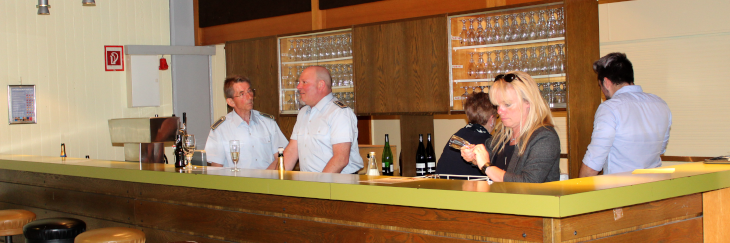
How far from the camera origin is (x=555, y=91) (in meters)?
3.80

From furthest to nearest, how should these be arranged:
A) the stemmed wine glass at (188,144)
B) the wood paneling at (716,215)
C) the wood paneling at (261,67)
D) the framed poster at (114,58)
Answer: the framed poster at (114,58)
the wood paneling at (261,67)
the stemmed wine glass at (188,144)
the wood paneling at (716,215)

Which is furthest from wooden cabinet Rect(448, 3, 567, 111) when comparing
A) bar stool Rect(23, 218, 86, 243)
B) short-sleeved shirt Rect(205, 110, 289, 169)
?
bar stool Rect(23, 218, 86, 243)

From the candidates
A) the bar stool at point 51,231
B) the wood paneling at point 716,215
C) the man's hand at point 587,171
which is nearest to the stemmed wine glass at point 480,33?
the man's hand at point 587,171

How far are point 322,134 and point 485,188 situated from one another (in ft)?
5.46

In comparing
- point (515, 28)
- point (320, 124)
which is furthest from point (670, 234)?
point (320, 124)

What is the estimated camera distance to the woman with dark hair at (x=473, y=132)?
3.23 m

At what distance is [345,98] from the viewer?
4973 mm

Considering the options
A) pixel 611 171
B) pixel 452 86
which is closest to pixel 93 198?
pixel 452 86

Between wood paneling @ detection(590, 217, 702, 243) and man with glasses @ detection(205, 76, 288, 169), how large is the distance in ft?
8.45

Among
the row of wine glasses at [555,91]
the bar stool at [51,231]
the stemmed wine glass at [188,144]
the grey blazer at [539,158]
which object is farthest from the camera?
the row of wine glasses at [555,91]

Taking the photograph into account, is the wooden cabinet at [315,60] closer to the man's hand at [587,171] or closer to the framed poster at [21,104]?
the man's hand at [587,171]

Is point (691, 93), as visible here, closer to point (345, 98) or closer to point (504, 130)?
point (345, 98)

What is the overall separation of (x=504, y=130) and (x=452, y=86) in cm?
148

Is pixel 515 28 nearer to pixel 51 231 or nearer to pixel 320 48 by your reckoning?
pixel 320 48
